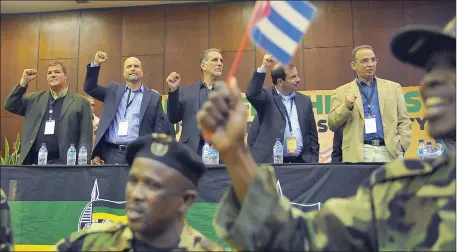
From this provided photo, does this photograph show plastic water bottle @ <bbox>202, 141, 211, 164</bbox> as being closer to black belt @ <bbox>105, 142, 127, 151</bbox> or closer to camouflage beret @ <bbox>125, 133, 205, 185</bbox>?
black belt @ <bbox>105, 142, 127, 151</bbox>

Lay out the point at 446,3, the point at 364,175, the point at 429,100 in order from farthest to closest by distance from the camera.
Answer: the point at 446,3, the point at 364,175, the point at 429,100

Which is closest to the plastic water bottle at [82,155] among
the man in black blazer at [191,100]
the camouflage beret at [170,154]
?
the man in black blazer at [191,100]

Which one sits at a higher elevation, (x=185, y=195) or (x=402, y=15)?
(x=402, y=15)

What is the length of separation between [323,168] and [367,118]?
1051 millimetres

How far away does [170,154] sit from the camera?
214 centimetres

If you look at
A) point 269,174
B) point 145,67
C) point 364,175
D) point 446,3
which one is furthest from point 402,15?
point 269,174

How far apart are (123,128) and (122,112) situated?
0.71 ft

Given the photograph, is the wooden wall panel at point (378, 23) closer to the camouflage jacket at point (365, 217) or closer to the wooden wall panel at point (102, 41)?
the wooden wall panel at point (102, 41)

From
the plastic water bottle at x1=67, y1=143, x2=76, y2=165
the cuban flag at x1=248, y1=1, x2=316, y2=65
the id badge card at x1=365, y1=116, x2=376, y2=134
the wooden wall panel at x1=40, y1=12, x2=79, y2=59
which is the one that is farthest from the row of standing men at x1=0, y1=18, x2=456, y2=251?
the wooden wall panel at x1=40, y1=12, x2=79, y2=59

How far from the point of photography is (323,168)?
3664mm

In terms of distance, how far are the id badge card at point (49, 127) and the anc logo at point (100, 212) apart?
5.08ft

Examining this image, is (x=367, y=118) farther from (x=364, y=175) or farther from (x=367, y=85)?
(x=364, y=175)

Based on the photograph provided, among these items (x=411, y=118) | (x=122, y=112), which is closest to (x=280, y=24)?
(x=122, y=112)

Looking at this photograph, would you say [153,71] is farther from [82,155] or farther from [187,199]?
[187,199]
